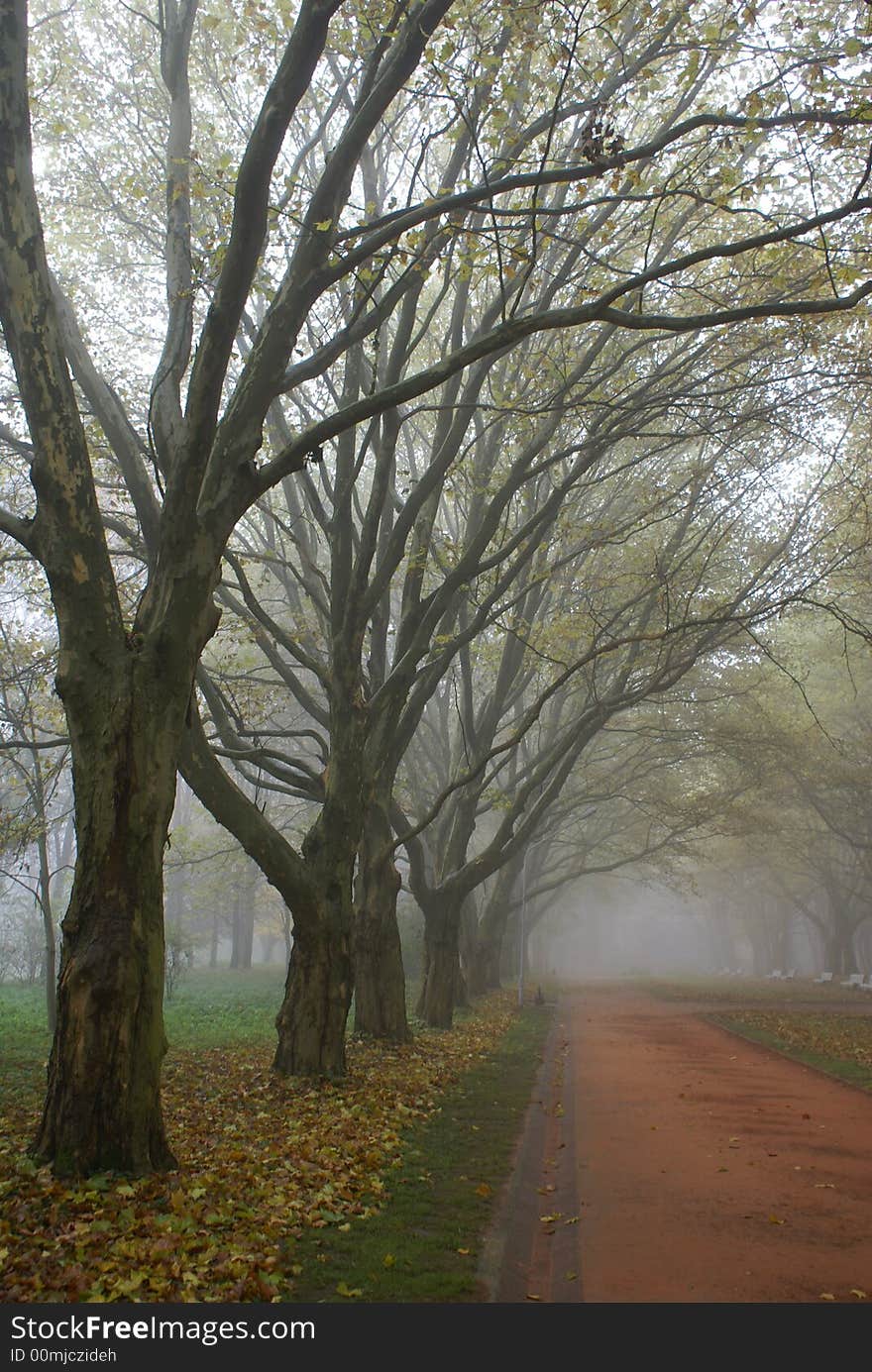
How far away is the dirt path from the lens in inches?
197

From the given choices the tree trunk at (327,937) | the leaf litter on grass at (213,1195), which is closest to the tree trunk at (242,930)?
the tree trunk at (327,937)

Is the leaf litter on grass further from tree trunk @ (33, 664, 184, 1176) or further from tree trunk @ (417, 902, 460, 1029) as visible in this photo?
tree trunk @ (417, 902, 460, 1029)

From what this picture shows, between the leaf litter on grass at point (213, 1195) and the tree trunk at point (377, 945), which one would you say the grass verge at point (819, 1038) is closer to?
the tree trunk at point (377, 945)

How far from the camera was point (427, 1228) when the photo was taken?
18.9ft

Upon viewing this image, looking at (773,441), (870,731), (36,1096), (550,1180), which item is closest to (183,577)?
(550,1180)

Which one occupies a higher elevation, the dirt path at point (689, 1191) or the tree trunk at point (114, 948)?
the tree trunk at point (114, 948)

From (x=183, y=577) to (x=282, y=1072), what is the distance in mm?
6069

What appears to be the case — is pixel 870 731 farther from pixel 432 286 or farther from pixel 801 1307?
pixel 801 1307

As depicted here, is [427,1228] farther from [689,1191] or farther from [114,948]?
[114,948]

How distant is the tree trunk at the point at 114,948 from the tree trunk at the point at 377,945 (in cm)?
761

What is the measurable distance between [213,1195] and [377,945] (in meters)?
8.26

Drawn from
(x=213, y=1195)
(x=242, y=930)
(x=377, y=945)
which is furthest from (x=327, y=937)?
(x=242, y=930)

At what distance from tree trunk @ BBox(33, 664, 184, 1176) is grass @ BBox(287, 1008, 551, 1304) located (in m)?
1.43

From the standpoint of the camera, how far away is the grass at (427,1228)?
15.3 ft
